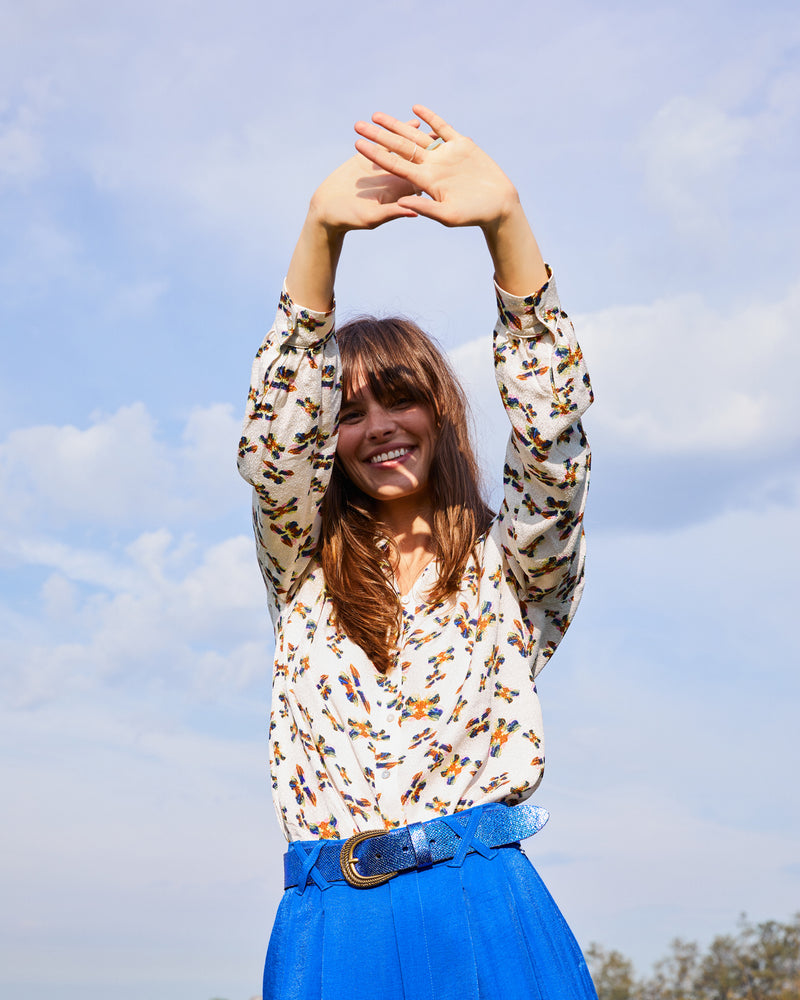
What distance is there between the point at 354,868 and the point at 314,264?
144 cm

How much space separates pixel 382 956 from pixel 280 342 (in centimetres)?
147

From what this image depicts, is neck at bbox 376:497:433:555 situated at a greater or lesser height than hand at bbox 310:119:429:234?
lesser

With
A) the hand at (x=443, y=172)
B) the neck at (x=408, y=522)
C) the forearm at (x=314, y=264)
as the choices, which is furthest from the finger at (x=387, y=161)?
the neck at (x=408, y=522)

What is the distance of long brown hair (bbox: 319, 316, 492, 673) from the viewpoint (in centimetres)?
276

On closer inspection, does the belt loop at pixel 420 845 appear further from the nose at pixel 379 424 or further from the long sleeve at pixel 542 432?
the nose at pixel 379 424

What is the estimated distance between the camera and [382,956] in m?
2.29

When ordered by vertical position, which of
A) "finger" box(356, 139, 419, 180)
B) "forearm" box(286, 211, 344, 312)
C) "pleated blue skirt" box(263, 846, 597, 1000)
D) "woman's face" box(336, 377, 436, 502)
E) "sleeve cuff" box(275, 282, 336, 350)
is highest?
"finger" box(356, 139, 419, 180)

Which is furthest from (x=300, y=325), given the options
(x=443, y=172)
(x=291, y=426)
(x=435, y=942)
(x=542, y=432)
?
(x=435, y=942)

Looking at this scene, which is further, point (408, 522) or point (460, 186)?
point (408, 522)

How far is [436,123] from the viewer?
8.27 feet

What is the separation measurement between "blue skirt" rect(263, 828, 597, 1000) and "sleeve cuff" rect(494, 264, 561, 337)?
1.25 metres

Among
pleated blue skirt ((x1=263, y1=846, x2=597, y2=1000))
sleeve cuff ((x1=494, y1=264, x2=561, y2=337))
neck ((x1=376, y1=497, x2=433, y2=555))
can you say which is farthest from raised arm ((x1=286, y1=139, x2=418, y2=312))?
pleated blue skirt ((x1=263, y1=846, x2=597, y2=1000))

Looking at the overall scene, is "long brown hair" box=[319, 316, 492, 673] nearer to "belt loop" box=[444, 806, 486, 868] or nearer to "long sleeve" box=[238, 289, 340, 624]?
"long sleeve" box=[238, 289, 340, 624]

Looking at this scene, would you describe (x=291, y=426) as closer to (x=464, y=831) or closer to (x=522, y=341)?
(x=522, y=341)
